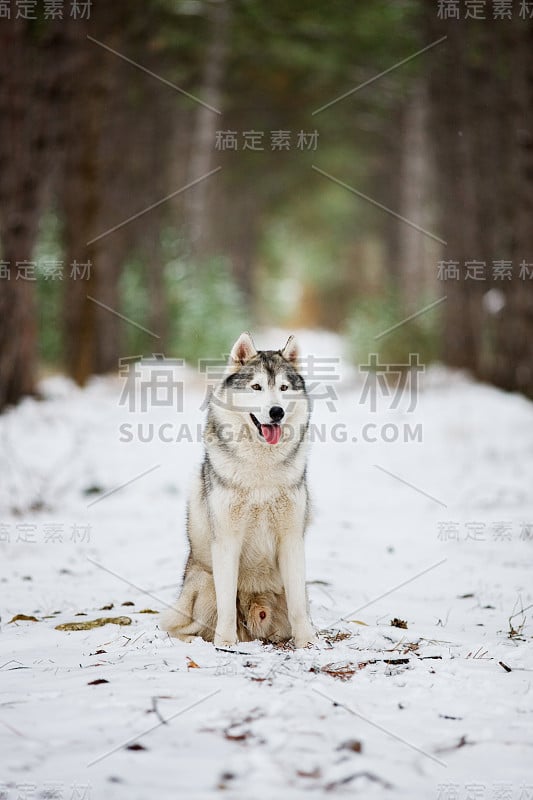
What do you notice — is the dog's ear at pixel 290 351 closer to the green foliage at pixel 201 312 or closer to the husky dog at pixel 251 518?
the husky dog at pixel 251 518

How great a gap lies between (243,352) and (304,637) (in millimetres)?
1829

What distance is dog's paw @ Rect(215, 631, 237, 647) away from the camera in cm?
435

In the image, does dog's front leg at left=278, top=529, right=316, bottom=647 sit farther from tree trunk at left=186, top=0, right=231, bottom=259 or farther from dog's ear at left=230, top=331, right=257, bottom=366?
tree trunk at left=186, top=0, right=231, bottom=259

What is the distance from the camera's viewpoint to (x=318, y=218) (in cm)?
3641

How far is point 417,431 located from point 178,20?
47.8ft

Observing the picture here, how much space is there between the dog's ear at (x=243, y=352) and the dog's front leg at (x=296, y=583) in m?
1.21

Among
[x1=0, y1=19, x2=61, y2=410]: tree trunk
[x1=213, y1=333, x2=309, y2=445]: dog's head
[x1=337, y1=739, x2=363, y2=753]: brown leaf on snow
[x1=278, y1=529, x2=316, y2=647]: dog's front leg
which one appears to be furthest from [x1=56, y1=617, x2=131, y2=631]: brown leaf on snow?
[x1=0, y1=19, x2=61, y2=410]: tree trunk

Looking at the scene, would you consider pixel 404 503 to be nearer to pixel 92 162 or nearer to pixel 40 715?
pixel 40 715

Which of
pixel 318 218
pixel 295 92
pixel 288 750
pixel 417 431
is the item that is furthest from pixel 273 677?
pixel 318 218

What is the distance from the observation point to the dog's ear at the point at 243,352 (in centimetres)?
495

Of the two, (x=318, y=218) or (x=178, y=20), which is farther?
(x=318, y=218)

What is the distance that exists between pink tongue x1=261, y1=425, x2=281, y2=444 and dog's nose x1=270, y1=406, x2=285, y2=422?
5 centimetres

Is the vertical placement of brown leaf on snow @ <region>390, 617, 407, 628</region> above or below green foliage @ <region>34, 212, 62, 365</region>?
below

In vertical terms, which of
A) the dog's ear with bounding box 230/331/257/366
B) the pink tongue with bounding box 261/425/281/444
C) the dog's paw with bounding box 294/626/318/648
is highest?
the dog's ear with bounding box 230/331/257/366
